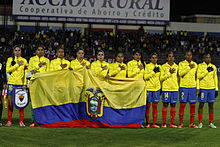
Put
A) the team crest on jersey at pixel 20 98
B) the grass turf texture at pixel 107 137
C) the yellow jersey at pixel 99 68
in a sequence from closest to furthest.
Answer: the grass turf texture at pixel 107 137
the team crest on jersey at pixel 20 98
the yellow jersey at pixel 99 68

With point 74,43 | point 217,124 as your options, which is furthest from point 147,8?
point 217,124

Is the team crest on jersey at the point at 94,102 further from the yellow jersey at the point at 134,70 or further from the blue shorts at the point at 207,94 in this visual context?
the blue shorts at the point at 207,94

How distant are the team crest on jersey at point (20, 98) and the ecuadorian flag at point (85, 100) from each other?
0.60 feet

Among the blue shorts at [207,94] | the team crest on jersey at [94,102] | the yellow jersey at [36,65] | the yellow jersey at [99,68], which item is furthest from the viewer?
the yellow jersey at [99,68]

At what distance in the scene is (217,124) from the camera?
10438mm

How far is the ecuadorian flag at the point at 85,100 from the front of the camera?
9.38 meters

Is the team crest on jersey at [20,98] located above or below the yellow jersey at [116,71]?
below

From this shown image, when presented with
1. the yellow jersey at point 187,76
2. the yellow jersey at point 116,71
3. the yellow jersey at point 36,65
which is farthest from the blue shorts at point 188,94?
the yellow jersey at point 36,65

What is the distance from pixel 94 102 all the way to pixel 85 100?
0.26 meters

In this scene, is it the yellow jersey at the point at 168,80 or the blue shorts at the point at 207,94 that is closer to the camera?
the yellow jersey at the point at 168,80

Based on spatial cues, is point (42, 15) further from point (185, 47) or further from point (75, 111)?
point (75, 111)

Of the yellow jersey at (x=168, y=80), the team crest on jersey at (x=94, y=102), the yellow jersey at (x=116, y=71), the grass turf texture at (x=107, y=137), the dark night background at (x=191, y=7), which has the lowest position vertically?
the grass turf texture at (x=107, y=137)

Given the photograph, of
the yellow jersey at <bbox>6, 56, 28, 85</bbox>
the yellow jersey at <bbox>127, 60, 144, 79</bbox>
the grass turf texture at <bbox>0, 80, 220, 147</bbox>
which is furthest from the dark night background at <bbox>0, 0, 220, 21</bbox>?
the grass turf texture at <bbox>0, 80, 220, 147</bbox>

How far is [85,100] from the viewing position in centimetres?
953
